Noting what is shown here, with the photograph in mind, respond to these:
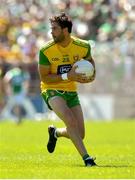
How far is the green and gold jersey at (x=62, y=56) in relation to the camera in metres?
12.9

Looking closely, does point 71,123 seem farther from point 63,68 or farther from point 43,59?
point 43,59

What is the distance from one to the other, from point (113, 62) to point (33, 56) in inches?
130

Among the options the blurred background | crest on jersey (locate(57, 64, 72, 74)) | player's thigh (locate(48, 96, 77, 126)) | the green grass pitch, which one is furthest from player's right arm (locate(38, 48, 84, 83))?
the blurred background

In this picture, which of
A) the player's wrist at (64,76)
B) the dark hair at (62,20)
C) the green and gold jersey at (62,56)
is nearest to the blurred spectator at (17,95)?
the green and gold jersey at (62,56)

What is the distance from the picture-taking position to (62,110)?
12.7 meters

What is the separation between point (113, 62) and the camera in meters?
31.1

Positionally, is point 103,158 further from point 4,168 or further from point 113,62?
point 113,62

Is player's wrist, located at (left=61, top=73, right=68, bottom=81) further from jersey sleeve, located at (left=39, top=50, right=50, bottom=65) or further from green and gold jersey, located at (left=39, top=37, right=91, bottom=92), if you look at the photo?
jersey sleeve, located at (left=39, top=50, right=50, bottom=65)

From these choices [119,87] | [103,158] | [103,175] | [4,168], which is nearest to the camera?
[103,175]

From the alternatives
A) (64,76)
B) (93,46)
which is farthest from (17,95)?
(64,76)

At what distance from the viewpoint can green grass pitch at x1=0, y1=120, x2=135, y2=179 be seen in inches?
443

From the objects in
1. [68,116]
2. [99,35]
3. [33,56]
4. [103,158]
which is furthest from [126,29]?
[68,116]

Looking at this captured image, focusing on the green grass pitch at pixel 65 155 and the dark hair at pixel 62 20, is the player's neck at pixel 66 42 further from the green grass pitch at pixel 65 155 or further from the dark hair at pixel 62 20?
the green grass pitch at pixel 65 155

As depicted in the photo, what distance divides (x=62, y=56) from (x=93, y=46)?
17.6 m
